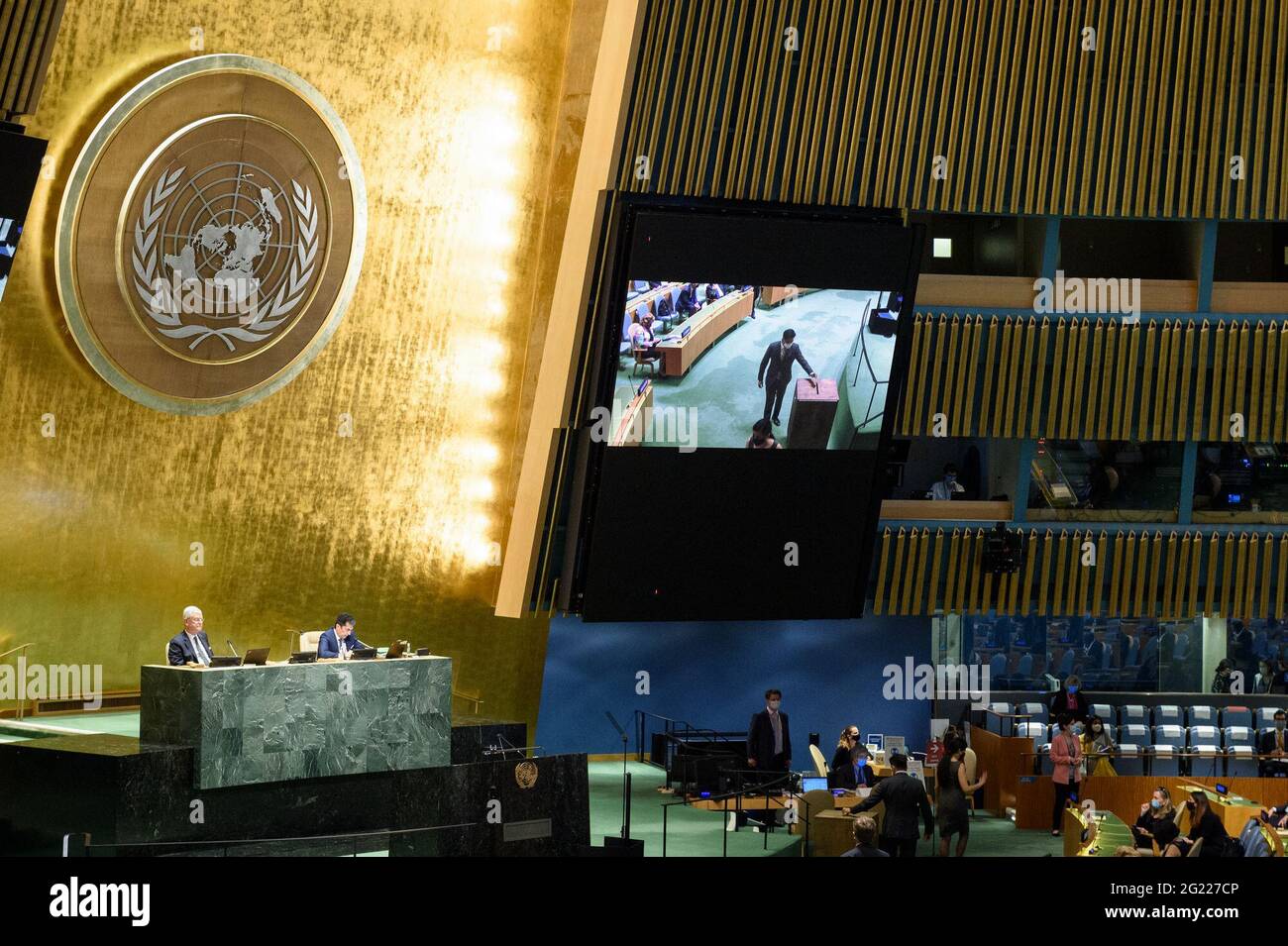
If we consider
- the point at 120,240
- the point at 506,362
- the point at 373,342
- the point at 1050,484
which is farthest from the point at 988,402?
the point at 120,240

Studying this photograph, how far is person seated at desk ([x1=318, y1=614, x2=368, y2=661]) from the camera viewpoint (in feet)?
41.8

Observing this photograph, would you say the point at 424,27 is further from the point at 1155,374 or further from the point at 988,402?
the point at 1155,374

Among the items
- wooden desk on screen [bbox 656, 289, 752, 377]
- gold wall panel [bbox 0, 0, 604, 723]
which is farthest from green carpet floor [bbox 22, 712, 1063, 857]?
wooden desk on screen [bbox 656, 289, 752, 377]

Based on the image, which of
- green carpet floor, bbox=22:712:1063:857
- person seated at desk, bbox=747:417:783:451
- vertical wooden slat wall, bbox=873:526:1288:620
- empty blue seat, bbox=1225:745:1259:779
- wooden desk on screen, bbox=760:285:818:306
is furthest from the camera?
empty blue seat, bbox=1225:745:1259:779

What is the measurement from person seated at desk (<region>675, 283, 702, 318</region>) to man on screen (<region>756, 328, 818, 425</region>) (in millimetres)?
869

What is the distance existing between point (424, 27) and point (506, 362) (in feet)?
10.5

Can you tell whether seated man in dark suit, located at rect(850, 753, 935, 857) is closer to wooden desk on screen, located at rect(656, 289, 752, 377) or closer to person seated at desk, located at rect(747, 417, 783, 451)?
person seated at desk, located at rect(747, 417, 783, 451)

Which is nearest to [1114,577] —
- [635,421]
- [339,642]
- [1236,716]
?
[1236,716]

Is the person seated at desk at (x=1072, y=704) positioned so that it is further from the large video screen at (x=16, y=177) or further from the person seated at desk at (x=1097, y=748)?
the large video screen at (x=16, y=177)

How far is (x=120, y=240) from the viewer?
13.1m

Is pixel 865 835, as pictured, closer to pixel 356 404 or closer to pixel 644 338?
pixel 644 338

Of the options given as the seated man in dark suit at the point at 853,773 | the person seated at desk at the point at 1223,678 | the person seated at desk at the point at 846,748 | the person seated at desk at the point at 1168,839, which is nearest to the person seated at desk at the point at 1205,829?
the person seated at desk at the point at 1168,839

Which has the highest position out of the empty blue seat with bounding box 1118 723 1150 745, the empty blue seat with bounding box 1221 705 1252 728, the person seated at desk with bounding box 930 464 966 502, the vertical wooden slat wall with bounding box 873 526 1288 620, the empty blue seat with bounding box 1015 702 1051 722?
the person seated at desk with bounding box 930 464 966 502

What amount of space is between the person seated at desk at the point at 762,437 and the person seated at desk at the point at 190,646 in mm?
5562
